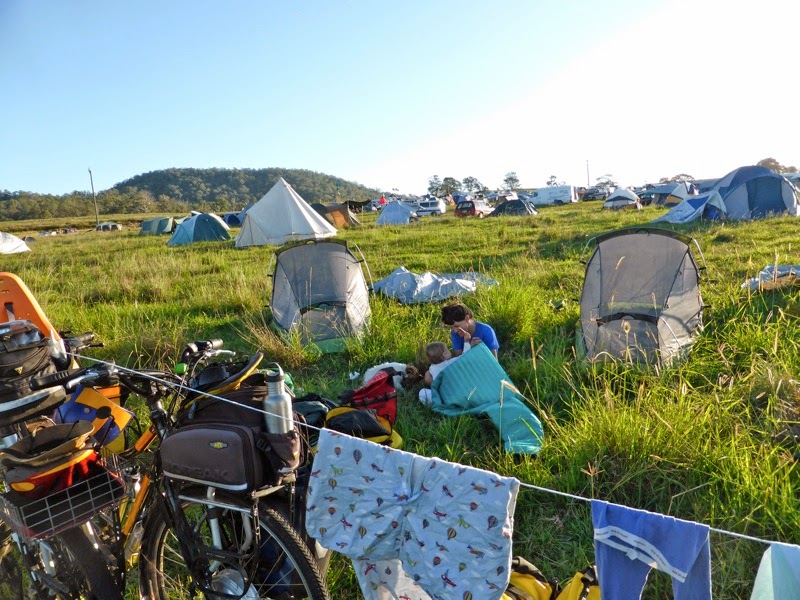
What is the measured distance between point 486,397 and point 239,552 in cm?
246

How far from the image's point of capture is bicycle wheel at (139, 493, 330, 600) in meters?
1.87

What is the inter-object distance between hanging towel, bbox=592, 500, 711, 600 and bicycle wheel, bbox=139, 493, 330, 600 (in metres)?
0.95

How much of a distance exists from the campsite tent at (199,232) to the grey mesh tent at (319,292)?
574 inches

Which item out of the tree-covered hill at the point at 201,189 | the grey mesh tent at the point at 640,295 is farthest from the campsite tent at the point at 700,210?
the tree-covered hill at the point at 201,189

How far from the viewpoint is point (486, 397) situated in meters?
4.04

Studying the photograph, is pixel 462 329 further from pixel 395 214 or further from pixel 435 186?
pixel 435 186

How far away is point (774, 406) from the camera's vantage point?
336cm

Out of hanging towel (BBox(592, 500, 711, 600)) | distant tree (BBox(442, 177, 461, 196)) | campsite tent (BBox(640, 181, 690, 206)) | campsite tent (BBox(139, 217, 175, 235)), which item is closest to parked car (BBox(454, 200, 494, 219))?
campsite tent (BBox(640, 181, 690, 206))

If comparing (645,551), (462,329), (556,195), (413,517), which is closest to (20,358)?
(413,517)

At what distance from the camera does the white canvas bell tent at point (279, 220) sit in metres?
15.6

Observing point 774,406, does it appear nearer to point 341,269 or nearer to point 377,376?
point 377,376

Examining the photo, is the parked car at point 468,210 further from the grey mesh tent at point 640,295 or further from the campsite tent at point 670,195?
the grey mesh tent at point 640,295

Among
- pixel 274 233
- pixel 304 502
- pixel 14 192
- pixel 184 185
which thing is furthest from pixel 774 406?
pixel 184 185

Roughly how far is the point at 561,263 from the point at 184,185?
12669 centimetres
